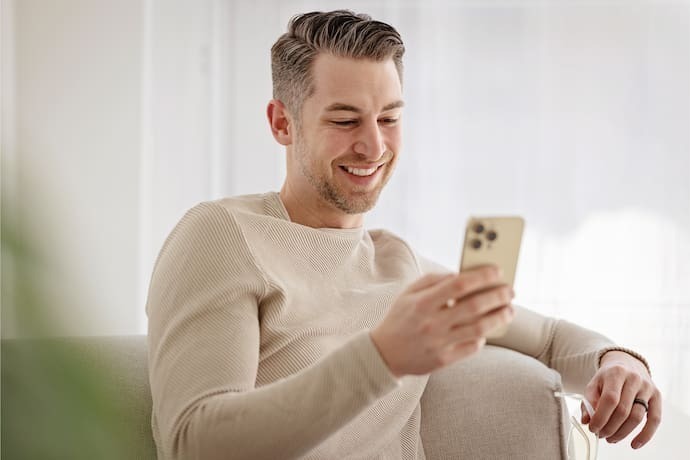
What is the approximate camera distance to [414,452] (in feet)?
4.93

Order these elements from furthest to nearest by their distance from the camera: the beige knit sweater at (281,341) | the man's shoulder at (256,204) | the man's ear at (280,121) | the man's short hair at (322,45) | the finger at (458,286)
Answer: the man's ear at (280,121), the man's short hair at (322,45), the man's shoulder at (256,204), the beige knit sweater at (281,341), the finger at (458,286)

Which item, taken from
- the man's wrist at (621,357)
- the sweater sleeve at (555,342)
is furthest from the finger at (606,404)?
the sweater sleeve at (555,342)

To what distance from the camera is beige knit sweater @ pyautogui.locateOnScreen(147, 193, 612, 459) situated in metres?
1.01

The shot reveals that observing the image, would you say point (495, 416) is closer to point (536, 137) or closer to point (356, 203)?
point (356, 203)

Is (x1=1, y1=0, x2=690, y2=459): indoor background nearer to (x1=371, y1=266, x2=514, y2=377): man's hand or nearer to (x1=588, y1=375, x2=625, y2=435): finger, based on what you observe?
(x1=588, y1=375, x2=625, y2=435): finger

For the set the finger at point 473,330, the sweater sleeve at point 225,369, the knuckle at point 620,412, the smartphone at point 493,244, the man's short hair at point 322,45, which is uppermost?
the man's short hair at point 322,45

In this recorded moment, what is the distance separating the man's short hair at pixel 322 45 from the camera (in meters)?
1.59

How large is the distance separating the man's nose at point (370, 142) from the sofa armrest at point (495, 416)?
44cm

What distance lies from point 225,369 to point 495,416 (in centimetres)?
62

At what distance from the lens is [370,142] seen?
1.58 metres

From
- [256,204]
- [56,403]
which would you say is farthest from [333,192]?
[56,403]

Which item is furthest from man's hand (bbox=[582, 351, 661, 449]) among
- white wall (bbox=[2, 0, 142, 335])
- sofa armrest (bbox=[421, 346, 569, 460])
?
white wall (bbox=[2, 0, 142, 335])

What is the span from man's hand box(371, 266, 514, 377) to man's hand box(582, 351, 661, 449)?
0.54m

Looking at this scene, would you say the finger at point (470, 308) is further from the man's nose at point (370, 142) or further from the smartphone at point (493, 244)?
the man's nose at point (370, 142)
